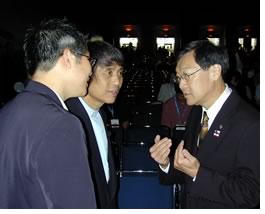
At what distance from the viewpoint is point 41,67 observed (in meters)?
1.31

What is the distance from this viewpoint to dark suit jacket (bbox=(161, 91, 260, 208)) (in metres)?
1.59

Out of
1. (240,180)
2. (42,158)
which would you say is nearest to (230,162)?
(240,180)

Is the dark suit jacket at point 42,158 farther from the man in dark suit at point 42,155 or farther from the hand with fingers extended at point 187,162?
the hand with fingers extended at point 187,162

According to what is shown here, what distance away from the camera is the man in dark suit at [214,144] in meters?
1.60

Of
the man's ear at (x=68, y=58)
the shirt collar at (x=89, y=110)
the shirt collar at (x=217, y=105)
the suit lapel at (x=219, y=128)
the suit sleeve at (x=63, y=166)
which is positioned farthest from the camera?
the shirt collar at (x=89, y=110)

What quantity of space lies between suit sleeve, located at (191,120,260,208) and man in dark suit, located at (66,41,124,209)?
18.5 inches

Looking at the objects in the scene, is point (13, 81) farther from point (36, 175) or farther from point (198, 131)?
point (36, 175)

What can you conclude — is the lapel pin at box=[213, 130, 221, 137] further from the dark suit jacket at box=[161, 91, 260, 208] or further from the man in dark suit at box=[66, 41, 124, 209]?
the man in dark suit at box=[66, 41, 124, 209]

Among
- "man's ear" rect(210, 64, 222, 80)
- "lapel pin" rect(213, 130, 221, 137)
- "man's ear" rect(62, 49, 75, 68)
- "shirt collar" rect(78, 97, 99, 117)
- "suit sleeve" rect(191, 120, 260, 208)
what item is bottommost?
"suit sleeve" rect(191, 120, 260, 208)

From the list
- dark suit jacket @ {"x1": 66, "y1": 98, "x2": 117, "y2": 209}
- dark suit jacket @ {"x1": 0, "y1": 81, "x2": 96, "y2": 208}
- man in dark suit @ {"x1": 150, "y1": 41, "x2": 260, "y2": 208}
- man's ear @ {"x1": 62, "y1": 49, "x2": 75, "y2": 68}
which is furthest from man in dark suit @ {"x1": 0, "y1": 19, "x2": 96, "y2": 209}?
man in dark suit @ {"x1": 150, "y1": 41, "x2": 260, "y2": 208}

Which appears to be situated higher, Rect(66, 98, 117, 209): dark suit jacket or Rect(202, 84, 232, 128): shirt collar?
Rect(202, 84, 232, 128): shirt collar

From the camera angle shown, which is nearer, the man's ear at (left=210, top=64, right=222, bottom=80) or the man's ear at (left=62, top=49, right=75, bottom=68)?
the man's ear at (left=62, top=49, right=75, bottom=68)

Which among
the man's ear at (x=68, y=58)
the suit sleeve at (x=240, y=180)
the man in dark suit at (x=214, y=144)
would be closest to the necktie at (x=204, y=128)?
the man in dark suit at (x=214, y=144)

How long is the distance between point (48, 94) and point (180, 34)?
2392cm
